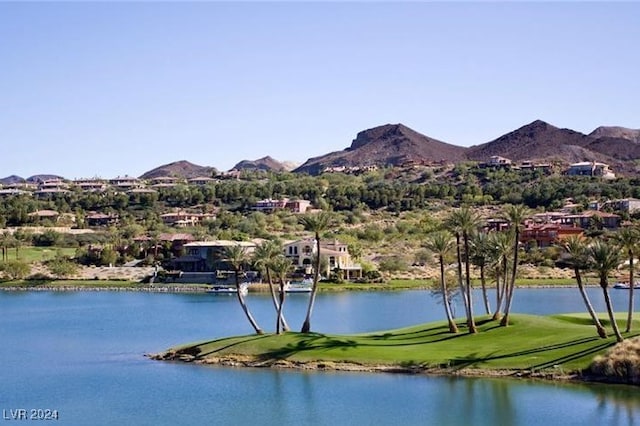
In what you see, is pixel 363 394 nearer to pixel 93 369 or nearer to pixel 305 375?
pixel 305 375

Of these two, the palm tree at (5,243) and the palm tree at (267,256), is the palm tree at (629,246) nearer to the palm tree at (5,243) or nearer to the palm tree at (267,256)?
the palm tree at (267,256)

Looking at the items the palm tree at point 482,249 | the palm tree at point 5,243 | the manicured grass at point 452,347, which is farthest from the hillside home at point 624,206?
the manicured grass at point 452,347

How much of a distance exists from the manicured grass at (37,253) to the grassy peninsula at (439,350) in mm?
79645

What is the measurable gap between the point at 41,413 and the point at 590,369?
24444 mm

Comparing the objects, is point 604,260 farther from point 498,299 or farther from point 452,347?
point 498,299

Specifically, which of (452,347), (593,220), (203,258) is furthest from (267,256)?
(593,220)

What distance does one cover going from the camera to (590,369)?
4475 centimetres

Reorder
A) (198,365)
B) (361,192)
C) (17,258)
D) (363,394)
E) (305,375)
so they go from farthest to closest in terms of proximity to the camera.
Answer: (361,192) < (17,258) < (198,365) < (305,375) < (363,394)

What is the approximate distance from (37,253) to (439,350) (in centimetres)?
9560

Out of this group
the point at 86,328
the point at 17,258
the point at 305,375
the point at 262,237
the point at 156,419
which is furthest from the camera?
the point at 262,237

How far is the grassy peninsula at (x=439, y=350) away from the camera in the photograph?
153ft

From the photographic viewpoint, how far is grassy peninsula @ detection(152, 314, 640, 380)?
153 feet

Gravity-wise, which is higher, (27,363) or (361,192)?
(361,192)

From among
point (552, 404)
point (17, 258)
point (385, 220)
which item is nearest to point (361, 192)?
point (385, 220)
